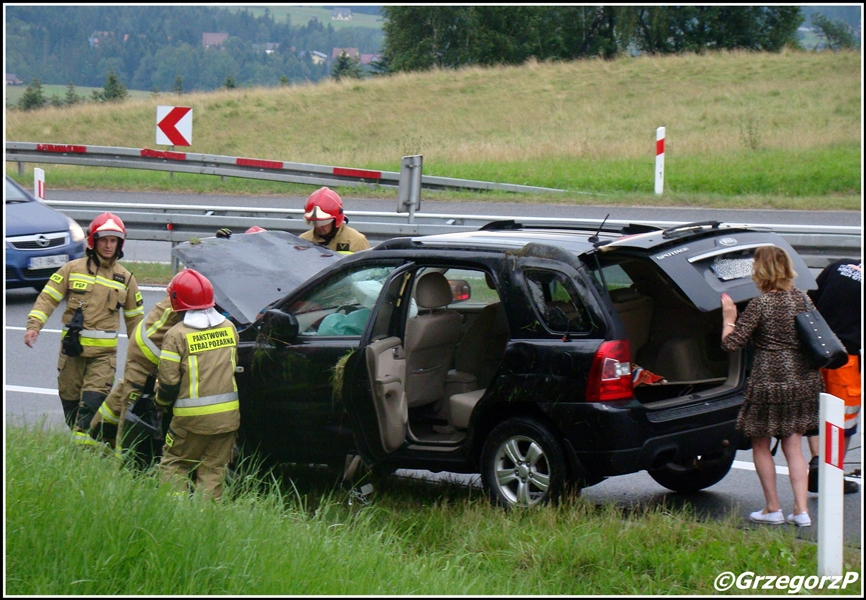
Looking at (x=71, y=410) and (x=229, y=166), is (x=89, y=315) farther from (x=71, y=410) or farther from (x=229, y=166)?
(x=229, y=166)

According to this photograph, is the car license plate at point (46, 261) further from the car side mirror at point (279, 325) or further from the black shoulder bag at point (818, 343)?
the black shoulder bag at point (818, 343)

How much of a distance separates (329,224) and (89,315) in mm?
2198

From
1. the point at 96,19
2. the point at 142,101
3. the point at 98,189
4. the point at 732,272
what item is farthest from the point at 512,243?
the point at 142,101

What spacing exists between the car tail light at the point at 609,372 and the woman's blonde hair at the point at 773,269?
895 millimetres

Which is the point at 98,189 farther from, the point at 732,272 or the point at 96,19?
the point at 732,272

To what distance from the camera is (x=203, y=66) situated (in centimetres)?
4638

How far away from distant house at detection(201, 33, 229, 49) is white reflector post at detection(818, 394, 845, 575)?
3760cm

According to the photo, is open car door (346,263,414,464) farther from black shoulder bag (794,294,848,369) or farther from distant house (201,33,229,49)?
distant house (201,33,229,49)

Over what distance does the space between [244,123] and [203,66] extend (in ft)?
34.8

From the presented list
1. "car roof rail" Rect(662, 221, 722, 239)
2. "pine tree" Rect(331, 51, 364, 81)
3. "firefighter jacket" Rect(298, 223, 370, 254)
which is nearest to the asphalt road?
"car roof rail" Rect(662, 221, 722, 239)

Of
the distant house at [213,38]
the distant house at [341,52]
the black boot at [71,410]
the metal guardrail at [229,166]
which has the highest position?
the distant house at [341,52]

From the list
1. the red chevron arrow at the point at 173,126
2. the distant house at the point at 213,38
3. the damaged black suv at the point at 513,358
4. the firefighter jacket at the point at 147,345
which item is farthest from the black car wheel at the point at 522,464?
the distant house at the point at 213,38

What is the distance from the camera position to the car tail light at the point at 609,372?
5.40 m

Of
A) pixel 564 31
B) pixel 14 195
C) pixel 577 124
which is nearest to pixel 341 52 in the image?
pixel 564 31
